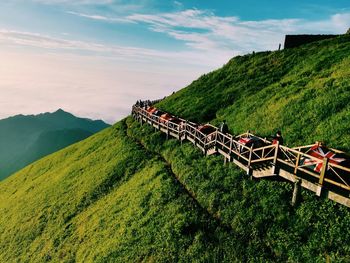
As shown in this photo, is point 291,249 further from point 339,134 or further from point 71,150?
point 71,150

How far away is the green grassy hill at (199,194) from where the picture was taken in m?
20.7

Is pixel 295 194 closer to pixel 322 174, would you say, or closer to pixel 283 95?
pixel 322 174

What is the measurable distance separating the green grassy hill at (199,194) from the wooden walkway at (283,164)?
1.34m

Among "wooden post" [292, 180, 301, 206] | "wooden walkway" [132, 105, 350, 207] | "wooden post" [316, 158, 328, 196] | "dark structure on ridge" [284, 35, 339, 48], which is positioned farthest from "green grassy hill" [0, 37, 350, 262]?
"dark structure on ridge" [284, 35, 339, 48]

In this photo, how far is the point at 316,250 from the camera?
18.2 metres

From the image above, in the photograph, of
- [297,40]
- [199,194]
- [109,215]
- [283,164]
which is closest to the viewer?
[283,164]

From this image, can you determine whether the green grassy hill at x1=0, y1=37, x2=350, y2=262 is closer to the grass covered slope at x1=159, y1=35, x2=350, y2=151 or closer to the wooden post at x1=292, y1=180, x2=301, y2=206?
the grass covered slope at x1=159, y1=35, x2=350, y2=151

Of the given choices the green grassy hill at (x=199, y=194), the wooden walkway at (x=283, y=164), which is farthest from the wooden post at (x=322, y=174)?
the green grassy hill at (x=199, y=194)

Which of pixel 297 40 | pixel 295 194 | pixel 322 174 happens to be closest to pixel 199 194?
pixel 295 194

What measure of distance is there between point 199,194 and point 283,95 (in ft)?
62.8

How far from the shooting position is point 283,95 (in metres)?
39.9

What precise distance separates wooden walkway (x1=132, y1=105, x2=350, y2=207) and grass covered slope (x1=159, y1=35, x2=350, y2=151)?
428cm

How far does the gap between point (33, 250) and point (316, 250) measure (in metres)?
28.2

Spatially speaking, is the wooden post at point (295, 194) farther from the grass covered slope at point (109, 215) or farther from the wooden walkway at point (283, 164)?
the grass covered slope at point (109, 215)
